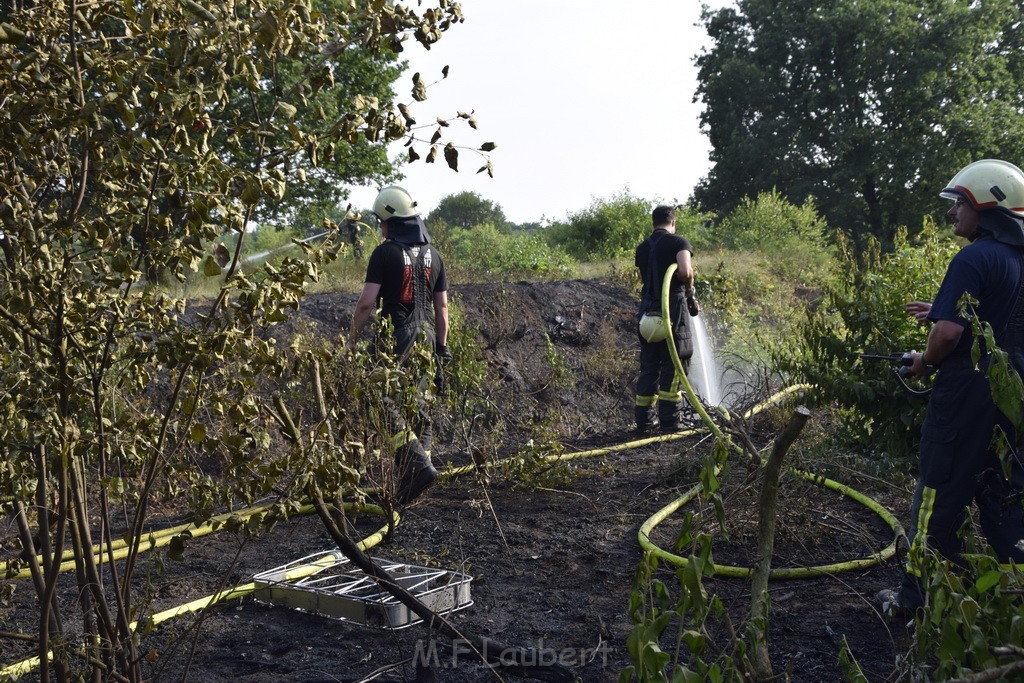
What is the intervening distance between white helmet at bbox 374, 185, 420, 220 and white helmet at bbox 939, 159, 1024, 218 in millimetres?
3437

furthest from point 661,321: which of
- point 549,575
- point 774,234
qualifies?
point 774,234

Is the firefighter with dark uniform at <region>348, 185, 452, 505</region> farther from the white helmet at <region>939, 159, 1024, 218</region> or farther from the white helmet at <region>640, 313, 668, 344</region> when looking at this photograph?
the white helmet at <region>939, 159, 1024, 218</region>

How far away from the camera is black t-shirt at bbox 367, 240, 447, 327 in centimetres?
611

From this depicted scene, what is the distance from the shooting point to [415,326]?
6227mm

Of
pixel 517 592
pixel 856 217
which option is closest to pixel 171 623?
pixel 517 592

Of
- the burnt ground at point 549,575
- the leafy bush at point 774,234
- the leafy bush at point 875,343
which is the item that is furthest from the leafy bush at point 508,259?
the leafy bush at point 875,343

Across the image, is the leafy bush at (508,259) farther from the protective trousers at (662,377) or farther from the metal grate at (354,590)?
the metal grate at (354,590)

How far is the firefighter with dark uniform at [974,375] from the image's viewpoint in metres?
3.62

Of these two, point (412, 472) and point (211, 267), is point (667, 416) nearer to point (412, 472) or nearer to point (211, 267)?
point (412, 472)

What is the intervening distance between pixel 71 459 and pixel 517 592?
2559mm

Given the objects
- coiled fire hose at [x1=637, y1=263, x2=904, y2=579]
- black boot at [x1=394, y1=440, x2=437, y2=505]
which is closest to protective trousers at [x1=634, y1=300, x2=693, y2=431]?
coiled fire hose at [x1=637, y1=263, x2=904, y2=579]

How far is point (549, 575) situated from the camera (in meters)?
4.73

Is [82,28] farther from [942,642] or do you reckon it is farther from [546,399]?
[546,399]

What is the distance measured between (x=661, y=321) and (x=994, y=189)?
4.39 metres
